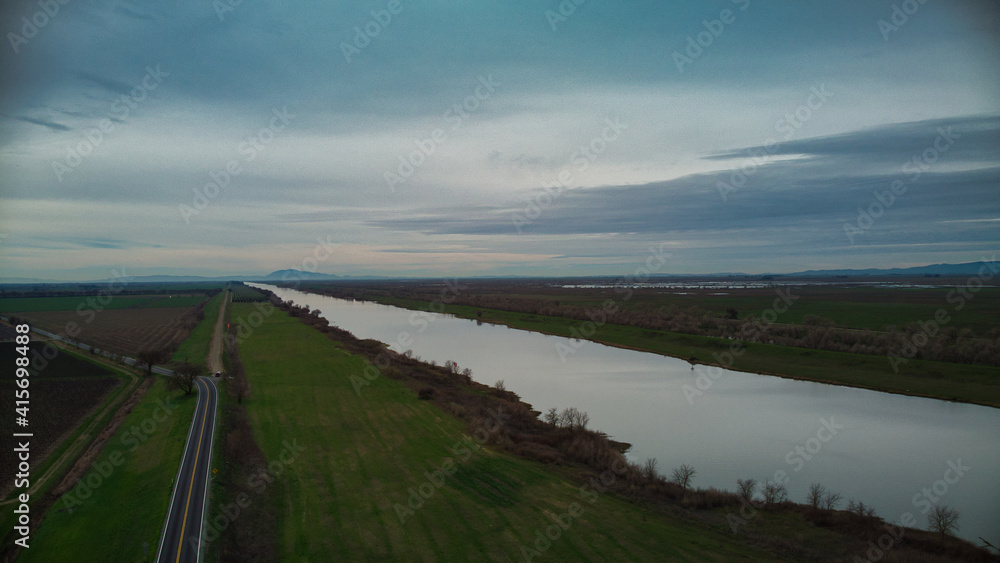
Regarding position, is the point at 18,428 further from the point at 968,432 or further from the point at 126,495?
the point at 968,432

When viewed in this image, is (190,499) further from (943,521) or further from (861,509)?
(943,521)

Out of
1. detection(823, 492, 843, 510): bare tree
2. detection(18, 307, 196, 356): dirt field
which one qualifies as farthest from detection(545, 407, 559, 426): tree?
detection(18, 307, 196, 356): dirt field

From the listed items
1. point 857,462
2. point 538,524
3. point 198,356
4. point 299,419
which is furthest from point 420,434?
point 198,356

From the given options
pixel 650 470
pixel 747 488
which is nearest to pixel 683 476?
pixel 650 470

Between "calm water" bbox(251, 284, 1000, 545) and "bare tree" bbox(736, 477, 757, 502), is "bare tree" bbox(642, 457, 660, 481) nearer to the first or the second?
"calm water" bbox(251, 284, 1000, 545)

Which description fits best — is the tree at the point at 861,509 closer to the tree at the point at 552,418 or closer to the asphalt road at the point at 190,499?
the tree at the point at 552,418
